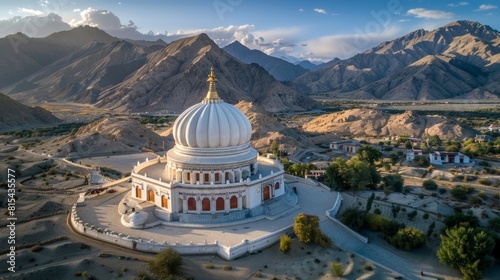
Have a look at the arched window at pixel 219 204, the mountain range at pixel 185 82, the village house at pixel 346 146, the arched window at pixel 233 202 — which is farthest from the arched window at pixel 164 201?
the mountain range at pixel 185 82

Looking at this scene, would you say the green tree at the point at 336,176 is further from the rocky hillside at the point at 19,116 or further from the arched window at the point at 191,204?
the rocky hillside at the point at 19,116

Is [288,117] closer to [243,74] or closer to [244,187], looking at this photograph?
[243,74]

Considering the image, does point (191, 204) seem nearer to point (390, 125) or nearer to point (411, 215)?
point (411, 215)

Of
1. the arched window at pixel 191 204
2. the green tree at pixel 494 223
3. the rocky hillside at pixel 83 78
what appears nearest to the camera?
the green tree at pixel 494 223

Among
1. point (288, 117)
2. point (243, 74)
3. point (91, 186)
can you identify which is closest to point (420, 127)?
point (288, 117)

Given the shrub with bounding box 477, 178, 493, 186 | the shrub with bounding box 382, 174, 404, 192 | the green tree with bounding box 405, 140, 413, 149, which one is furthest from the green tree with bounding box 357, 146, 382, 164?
the green tree with bounding box 405, 140, 413, 149

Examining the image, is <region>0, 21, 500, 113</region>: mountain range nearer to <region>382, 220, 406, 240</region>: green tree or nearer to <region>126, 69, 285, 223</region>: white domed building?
<region>126, 69, 285, 223</region>: white domed building

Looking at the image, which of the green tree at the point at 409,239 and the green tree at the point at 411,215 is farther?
the green tree at the point at 411,215
